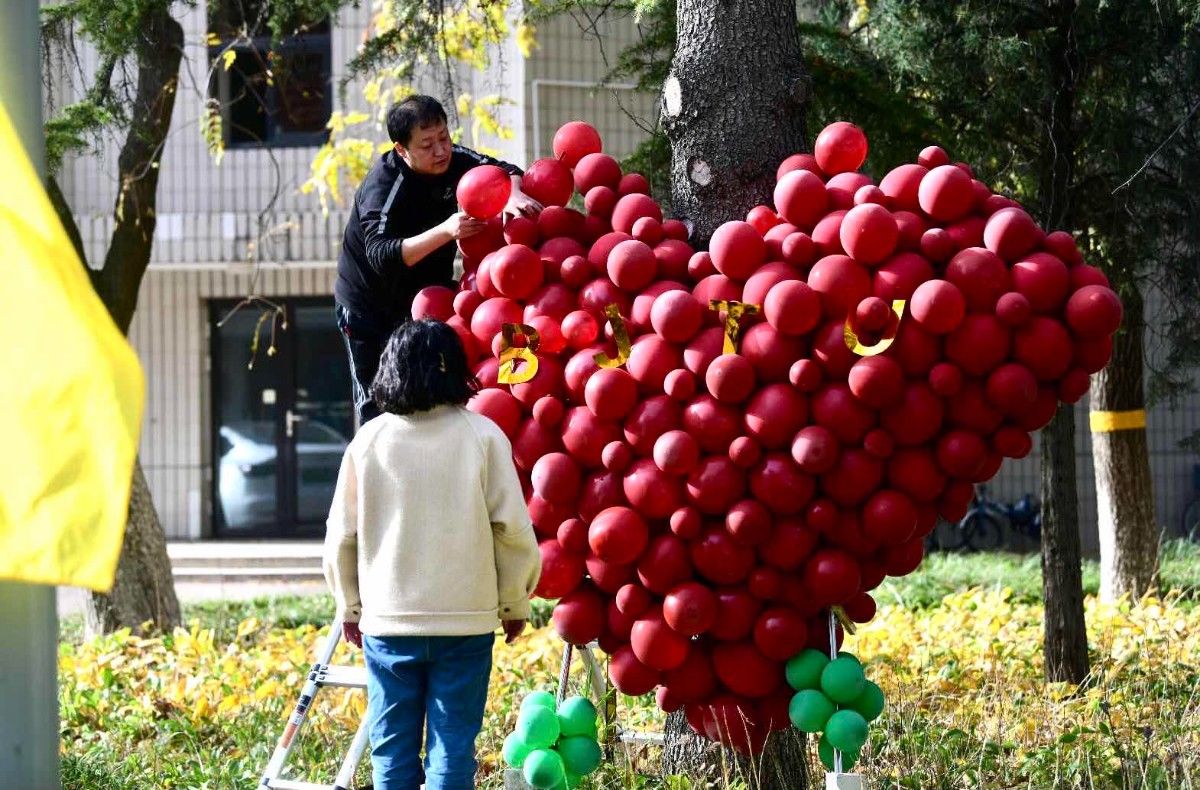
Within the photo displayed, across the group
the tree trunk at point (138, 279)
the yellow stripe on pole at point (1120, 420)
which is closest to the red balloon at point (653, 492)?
the tree trunk at point (138, 279)

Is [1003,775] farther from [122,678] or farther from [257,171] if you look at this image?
[257,171]

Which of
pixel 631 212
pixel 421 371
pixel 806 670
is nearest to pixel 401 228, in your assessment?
pixel 631 212

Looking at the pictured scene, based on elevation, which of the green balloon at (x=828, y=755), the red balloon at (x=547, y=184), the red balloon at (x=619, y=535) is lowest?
the green balloon at (x=828, y=755)

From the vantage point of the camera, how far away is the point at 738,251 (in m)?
3.85

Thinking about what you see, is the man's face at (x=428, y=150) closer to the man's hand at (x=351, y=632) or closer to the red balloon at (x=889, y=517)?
the man's hand at (x=351, y=632)

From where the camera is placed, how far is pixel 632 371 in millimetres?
3850

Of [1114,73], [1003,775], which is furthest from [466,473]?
[1114,73]

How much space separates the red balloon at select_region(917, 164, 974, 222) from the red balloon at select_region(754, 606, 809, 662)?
1.14 m

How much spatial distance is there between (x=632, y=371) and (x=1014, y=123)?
3670mm

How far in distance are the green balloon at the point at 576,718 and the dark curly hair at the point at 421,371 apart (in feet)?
3.05

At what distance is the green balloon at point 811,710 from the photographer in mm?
3707

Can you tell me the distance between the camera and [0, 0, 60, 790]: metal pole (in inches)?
98.7

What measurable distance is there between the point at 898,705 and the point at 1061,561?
55.6 inches

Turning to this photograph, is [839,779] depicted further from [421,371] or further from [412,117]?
[412,117]
